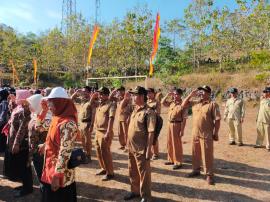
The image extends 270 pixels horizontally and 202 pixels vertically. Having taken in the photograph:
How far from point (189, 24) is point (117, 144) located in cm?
2045

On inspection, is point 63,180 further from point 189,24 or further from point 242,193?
point 189,24

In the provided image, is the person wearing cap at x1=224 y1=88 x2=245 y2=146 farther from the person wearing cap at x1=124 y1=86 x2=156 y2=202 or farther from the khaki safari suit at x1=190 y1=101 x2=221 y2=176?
the person wearing cap at x1=124 y1=86 x2=156 y2=202

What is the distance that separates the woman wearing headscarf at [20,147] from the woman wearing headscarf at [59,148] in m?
1.62

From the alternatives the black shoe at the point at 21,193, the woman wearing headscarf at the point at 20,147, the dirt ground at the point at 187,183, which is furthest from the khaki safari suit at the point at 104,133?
the black shoe at the point at 21,193

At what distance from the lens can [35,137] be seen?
14.7ft

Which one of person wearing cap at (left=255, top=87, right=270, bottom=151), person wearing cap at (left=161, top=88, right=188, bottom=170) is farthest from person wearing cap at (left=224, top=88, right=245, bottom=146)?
person wearing cap at (left=161, top=88, right=188, bottom=170)

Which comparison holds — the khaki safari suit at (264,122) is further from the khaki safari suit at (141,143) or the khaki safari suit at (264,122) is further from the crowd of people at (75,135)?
the khaki safari suit at (141,143)

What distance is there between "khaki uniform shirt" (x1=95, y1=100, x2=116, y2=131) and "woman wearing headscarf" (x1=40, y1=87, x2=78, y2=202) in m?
2.41

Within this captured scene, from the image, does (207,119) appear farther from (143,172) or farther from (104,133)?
(104,133)

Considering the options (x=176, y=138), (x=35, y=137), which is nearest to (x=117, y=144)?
(x=176, y=138)

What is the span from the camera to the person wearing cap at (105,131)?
Result: 5.91m

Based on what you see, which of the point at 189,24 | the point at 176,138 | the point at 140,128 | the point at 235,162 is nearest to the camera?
the point at 140,128

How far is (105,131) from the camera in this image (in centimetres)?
599

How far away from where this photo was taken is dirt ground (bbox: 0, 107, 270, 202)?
17.7ft
